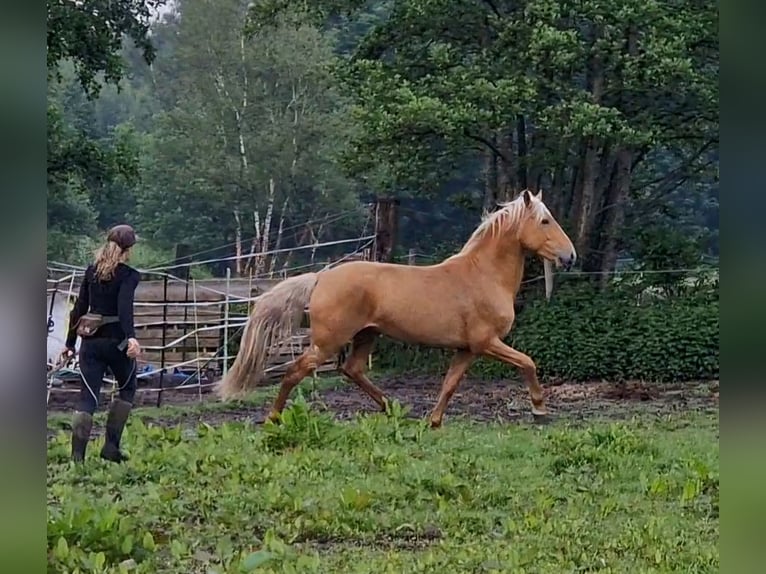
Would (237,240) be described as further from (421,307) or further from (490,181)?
(490,181)

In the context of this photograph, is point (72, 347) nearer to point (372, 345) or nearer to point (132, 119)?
point (132, 119)

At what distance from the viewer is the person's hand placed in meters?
3.83

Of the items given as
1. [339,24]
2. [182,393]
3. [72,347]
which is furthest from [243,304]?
[339,24]

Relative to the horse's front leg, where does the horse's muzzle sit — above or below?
above

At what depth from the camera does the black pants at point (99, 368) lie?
3.79 m

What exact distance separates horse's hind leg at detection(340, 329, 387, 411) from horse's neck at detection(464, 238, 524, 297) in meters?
0.53

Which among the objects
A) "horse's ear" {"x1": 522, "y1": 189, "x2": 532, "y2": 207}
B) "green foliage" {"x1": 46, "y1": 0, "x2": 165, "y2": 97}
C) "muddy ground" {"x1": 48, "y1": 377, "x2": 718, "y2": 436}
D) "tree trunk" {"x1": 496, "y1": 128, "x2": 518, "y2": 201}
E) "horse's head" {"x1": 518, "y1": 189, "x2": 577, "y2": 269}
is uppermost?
"green foliage" {"x1": 46, "y1": 0, "x2": 165, "y2": 97}

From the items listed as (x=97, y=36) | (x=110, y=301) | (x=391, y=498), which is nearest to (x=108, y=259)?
(x=110, y=301)

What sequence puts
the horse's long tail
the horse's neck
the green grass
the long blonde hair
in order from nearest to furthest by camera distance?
the green grass → the long blonde hair → the horse's long tail → the horse's neck

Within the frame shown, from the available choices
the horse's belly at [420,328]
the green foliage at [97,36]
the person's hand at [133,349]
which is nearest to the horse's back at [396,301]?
the horse's belly at [420,328]

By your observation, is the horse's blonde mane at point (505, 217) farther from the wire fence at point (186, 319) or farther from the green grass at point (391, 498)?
the green grass at point (391, 498)

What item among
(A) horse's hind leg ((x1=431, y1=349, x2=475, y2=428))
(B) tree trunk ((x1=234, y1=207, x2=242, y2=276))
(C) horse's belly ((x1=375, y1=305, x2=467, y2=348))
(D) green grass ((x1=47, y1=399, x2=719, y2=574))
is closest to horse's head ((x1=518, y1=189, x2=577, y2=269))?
(C) horse's belly ((x1=375, y1=305, x2=467, y2=348))

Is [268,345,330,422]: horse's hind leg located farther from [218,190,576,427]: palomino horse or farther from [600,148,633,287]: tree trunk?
[600,148,633,287]: tree trunk

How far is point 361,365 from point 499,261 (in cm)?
71
